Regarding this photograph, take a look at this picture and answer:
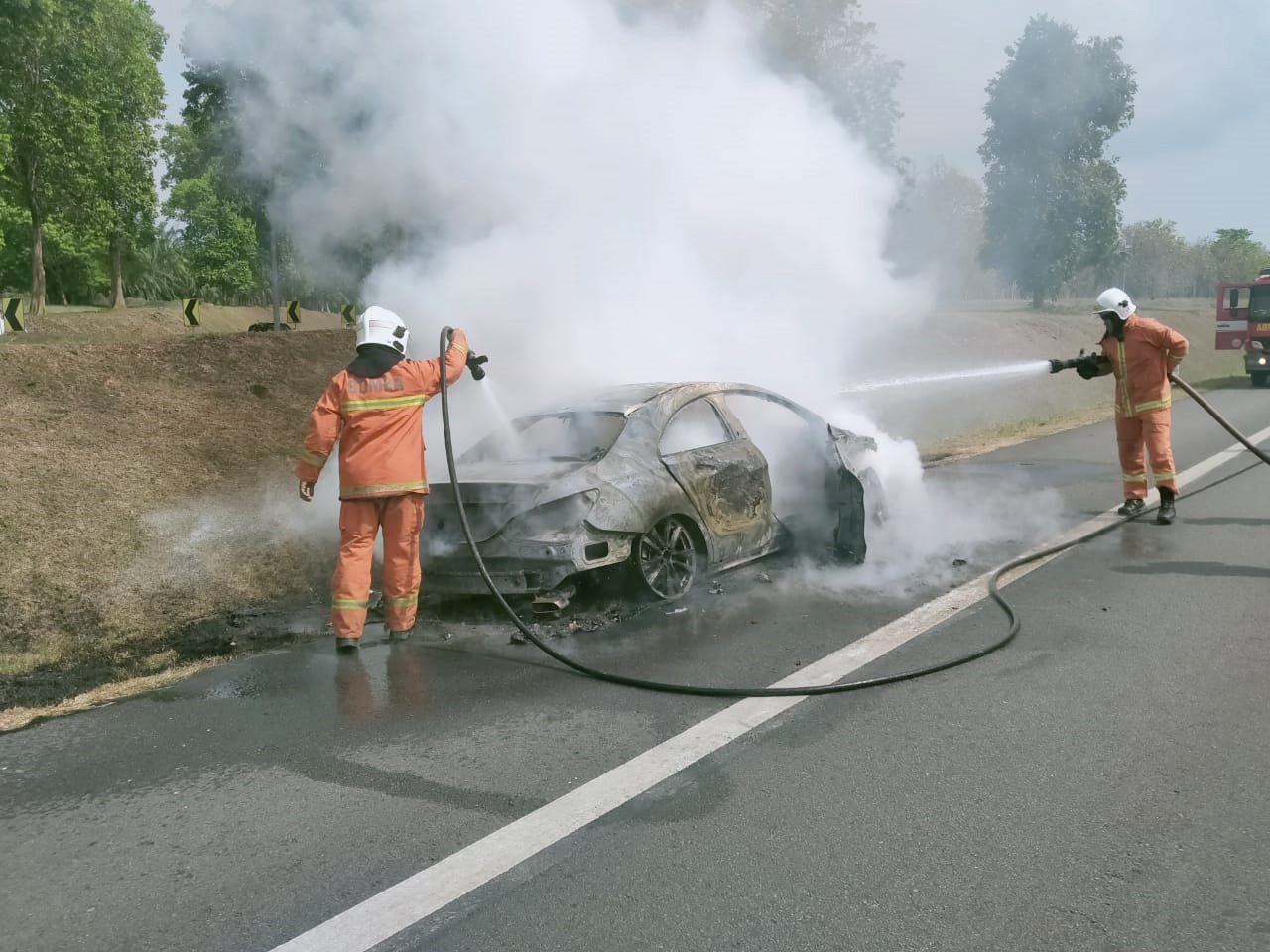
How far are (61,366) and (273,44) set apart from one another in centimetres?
384

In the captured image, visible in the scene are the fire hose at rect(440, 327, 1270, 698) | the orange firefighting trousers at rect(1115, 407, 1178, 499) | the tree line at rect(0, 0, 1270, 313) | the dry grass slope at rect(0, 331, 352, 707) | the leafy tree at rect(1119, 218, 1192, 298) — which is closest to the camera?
the fire hose at rect(440, 327, 1270, 698)

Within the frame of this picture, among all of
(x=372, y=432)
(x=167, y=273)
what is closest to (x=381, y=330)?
(x=372, y=432)

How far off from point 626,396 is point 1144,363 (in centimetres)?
471

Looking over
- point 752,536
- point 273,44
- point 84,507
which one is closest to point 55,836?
point 752,536

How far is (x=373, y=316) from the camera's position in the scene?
5523 millimetres

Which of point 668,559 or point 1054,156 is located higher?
point 1054,156

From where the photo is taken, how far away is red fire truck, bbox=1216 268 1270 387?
23609 mm

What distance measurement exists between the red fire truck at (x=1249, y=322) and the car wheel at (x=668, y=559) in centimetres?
2251

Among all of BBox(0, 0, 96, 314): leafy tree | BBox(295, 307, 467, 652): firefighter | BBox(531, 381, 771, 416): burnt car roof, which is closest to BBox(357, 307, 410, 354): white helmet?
BBox(295, 307, 467, 652): firefighter

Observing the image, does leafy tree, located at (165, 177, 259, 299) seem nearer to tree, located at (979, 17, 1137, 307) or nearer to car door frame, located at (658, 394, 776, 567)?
tree, located at (979, 17, 1137, 307)

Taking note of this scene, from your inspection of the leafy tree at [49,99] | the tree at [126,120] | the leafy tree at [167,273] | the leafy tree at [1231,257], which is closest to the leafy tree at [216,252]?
the leafy tree at [167,273]

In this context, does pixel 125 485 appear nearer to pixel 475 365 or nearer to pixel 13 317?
pixel 475 365

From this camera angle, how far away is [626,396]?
21.5 ft

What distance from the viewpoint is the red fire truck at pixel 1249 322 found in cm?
2361
